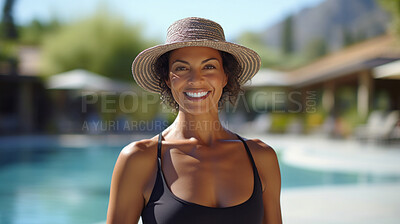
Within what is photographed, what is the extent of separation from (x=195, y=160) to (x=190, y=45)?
440mm

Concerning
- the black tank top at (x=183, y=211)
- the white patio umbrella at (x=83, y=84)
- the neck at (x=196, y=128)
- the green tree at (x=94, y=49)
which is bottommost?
the black tank top at (x=183, y=211)

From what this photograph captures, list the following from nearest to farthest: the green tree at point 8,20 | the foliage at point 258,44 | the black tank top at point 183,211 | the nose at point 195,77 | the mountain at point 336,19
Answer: the black tank top at point 183,211, the nose at point 195,77, the green tree at point 8,20, the foliage at point 258,44, the mountain at point 336,19

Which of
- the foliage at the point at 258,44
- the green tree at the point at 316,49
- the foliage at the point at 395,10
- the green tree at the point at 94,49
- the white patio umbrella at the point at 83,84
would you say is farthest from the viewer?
the green tree at the point at 316,49

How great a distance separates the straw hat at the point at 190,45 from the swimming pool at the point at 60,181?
394 cm

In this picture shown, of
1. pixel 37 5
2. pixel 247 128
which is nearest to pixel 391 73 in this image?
pixel 247 128

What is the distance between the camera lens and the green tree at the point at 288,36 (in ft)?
211

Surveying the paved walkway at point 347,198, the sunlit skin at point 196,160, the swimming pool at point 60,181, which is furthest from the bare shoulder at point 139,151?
the swimming pool at point 60,181

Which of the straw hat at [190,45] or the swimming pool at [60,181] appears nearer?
the straw hat at [190,45]

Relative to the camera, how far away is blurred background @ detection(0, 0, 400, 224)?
5.85 meters

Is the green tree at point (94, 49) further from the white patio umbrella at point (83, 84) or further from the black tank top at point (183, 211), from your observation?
the black tank top at point (183, 211)

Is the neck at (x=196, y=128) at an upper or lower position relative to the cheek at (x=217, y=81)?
lower

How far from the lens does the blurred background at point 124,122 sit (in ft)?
19.2

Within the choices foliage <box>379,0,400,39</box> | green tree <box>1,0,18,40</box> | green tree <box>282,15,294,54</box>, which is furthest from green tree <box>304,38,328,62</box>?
foliage <box>379,0,400,39</box>

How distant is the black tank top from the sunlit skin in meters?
0.03
